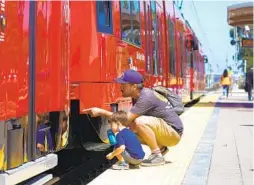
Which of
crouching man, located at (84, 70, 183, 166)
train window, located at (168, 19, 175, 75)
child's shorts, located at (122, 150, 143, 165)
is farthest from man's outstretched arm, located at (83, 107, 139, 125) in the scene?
train window, located at (168, 19, 175, 75)

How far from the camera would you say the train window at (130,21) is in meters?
8.59

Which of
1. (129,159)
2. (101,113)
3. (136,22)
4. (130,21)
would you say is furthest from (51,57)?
(136,22)

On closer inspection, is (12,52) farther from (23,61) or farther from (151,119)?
(151,119)

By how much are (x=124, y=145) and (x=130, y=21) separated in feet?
8.80

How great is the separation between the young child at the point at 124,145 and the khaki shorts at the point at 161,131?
0.32 meters

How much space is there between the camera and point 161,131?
7410 millimetres

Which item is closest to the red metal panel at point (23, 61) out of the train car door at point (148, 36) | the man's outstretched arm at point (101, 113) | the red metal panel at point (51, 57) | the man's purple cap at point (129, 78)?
the red metal panel at point (51, 57)

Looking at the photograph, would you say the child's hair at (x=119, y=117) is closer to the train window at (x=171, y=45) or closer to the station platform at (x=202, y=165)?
the station platform at (x=202, y=165)

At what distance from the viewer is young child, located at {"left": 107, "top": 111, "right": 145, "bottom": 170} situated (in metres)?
6.92

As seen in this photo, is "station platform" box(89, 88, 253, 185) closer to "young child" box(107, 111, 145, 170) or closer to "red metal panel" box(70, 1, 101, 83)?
"young child" box(107, 111, 145, 170)

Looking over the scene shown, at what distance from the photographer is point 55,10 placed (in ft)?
18.4

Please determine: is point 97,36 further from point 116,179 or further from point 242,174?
point 242,174

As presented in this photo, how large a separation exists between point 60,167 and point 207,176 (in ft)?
8.60

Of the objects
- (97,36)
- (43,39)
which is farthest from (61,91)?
(97,36)
